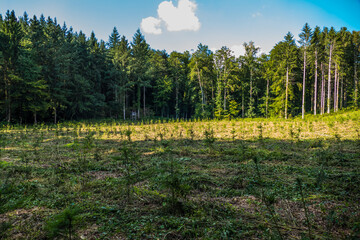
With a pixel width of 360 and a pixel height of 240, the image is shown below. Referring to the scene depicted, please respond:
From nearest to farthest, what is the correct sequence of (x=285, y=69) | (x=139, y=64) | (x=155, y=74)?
(x=285, y=69), (x=139, y=64), (x=155, y=74)

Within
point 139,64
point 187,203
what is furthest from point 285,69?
point 187,203

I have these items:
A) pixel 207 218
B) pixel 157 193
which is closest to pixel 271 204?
pixel 207 218

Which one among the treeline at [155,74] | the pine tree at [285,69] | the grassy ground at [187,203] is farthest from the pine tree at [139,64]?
the grassy ground at [187,203]

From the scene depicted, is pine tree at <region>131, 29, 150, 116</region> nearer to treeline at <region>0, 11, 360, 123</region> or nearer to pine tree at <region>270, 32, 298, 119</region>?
treeline at <region>0, 11, 360, 123</region>

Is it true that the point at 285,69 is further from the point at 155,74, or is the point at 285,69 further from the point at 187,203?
the point at 187,203

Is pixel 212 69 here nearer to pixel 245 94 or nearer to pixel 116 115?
pixel 245 94

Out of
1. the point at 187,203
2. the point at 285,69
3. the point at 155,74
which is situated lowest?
the point at 187,203

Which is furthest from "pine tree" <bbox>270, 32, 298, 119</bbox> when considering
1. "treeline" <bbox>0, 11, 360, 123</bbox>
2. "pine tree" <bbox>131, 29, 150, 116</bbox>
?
"pine tree" <bbox>131, 29, 150, 116</bbox>

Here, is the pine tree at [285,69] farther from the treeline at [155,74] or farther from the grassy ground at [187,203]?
the grassy ground at [187,203]

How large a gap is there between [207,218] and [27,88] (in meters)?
25.4

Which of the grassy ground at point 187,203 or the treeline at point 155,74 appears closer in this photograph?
the grassy ground at point 187,203

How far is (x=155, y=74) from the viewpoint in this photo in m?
40.7

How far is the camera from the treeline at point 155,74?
68.5 ft

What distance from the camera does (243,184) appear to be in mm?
3744
